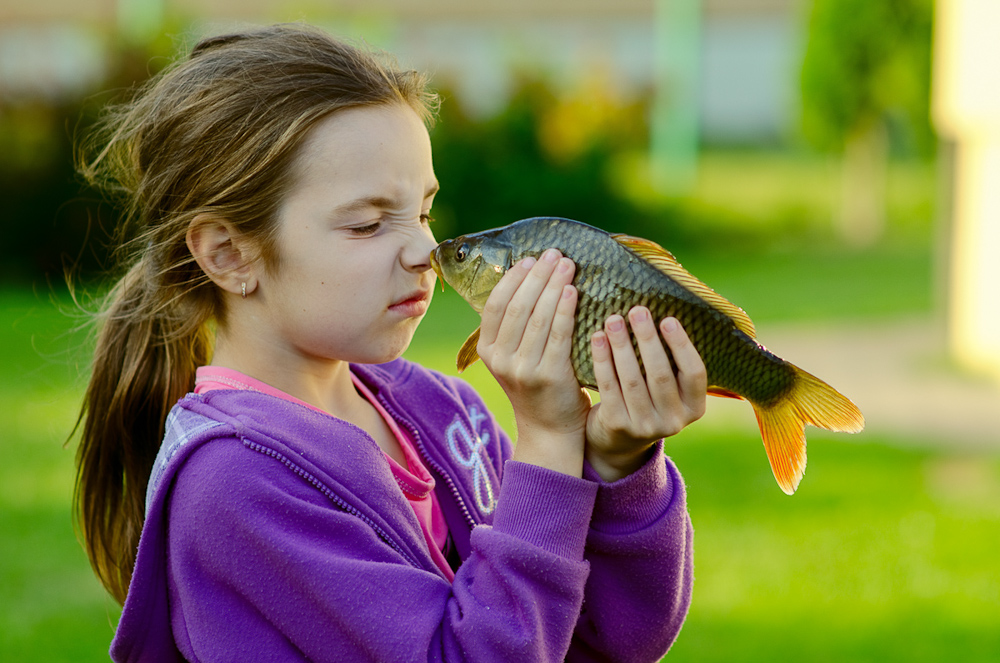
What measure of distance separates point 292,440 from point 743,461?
194 inches

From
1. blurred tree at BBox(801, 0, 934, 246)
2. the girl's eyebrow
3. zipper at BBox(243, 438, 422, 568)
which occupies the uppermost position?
the girl's eyebrow

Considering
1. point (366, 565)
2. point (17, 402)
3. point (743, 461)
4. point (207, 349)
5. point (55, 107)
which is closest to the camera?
point (366, 565)

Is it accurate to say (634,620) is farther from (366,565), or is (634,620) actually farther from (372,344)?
(372,344)

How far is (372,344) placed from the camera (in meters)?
1.69

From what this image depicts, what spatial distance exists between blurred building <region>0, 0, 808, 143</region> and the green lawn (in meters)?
10.5

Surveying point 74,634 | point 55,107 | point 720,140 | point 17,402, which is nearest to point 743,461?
point 74,634

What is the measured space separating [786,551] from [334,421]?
11.9ft

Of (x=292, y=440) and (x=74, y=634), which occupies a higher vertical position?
(x=292, y=440)

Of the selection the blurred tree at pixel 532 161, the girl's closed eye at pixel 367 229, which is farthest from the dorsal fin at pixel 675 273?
the blurred tree at pixel 532 161

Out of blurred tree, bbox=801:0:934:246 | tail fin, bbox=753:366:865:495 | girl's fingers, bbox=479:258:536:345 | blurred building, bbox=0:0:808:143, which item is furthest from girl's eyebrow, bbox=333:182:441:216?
blurred tree, bbox=801:0:934:246

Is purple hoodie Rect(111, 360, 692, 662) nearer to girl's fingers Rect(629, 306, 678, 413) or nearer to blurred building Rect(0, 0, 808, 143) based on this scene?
girl's fingers Rect(629, 306, 678, 413)

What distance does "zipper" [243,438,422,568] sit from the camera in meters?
1.54

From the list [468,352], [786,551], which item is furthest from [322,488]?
[786,551]

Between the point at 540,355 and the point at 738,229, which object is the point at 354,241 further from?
the point at 738,229
